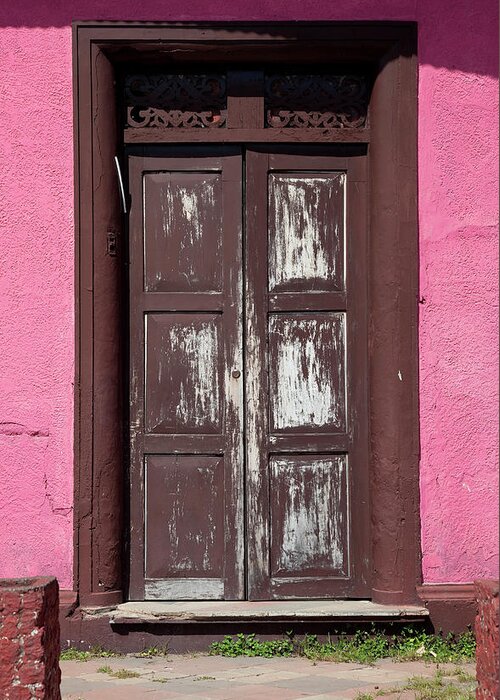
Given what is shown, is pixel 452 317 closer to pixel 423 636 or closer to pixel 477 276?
pixel 477 276

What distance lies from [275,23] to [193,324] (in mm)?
1807

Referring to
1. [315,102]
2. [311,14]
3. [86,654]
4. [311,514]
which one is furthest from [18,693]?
[311,14]

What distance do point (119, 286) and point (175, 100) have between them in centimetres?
116

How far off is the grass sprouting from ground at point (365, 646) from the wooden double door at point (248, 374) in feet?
1.21

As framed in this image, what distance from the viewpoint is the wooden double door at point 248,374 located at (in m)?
7.14

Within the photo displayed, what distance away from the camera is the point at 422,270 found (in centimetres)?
705

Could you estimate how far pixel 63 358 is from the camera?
7.02m

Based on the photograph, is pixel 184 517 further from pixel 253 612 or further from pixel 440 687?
pixel 440 687

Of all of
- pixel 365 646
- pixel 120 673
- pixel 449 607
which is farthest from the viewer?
pixel 449 607

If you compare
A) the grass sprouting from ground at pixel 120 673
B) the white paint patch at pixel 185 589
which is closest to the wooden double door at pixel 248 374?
the white paint patch at pixel 185 589

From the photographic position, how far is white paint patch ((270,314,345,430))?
A: 7.21 metres

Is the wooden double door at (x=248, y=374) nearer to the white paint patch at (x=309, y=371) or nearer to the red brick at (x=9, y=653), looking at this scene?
the white paint patch at (x=309, y=371)

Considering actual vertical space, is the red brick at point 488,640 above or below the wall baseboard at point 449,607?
above

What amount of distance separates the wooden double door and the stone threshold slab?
187 millimetres
